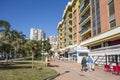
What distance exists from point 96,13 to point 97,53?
989 centimetres

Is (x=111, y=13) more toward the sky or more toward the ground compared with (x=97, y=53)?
more toward the sky

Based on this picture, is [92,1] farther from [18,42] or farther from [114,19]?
[18,42]

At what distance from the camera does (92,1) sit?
44625 millimetres

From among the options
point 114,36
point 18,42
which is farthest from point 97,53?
point 18,42

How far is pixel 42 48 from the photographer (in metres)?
82.2

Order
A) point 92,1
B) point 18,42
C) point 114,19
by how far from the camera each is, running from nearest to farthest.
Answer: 1. point 114,19
2. point 92,1
3. point 18,42

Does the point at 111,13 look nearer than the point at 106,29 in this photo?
Yes

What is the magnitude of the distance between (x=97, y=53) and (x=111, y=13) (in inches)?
283

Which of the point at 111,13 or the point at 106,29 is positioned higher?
the point at 111,13

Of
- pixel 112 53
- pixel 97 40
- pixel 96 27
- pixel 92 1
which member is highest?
pixel 92 1

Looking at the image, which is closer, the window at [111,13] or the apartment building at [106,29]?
the apartment building at [106,29]

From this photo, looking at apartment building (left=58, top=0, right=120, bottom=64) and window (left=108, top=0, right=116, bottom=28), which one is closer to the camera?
apartment building (left=58, top=0, right=120, bottom=64)

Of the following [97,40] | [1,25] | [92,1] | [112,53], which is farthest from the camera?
[92,1]

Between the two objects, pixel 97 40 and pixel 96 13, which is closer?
pixel 97 40
